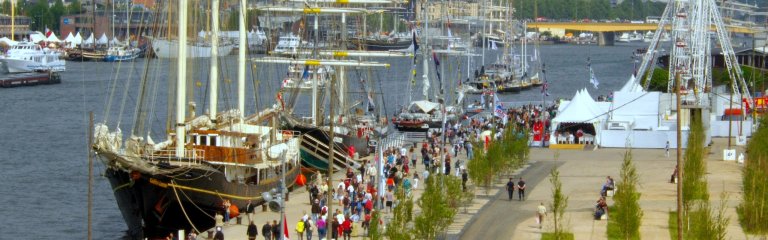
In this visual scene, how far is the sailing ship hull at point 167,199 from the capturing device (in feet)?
173

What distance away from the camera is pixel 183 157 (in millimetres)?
54625

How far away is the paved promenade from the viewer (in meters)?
50.0

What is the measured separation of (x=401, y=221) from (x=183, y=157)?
14.7 m

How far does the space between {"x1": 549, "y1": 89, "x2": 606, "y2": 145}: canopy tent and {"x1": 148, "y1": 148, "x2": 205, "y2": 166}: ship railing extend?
26.8m

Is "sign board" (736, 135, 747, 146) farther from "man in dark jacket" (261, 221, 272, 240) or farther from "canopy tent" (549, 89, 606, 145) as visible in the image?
"man in dark jacket" (261, 221, 272, 240)

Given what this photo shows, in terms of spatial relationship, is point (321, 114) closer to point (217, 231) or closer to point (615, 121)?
point (615, 121)

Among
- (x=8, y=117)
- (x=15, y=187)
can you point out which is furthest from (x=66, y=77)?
(x=15, y=187)

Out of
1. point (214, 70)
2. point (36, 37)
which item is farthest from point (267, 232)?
point (36, 37)

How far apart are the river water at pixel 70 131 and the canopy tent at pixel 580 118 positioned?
11.5m

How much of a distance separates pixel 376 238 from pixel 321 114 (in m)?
37.2

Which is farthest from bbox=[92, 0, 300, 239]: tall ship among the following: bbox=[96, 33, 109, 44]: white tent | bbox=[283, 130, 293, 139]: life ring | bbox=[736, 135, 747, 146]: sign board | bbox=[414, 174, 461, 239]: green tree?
bbox=[96, 33, 109, 44]: white tent

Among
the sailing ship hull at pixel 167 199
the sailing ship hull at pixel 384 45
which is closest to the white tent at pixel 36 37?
the sailing ship hull at pixel 384 45

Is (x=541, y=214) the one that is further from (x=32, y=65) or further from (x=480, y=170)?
(x=32, y=65)

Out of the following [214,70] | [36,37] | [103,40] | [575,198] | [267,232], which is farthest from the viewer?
[103,40]
